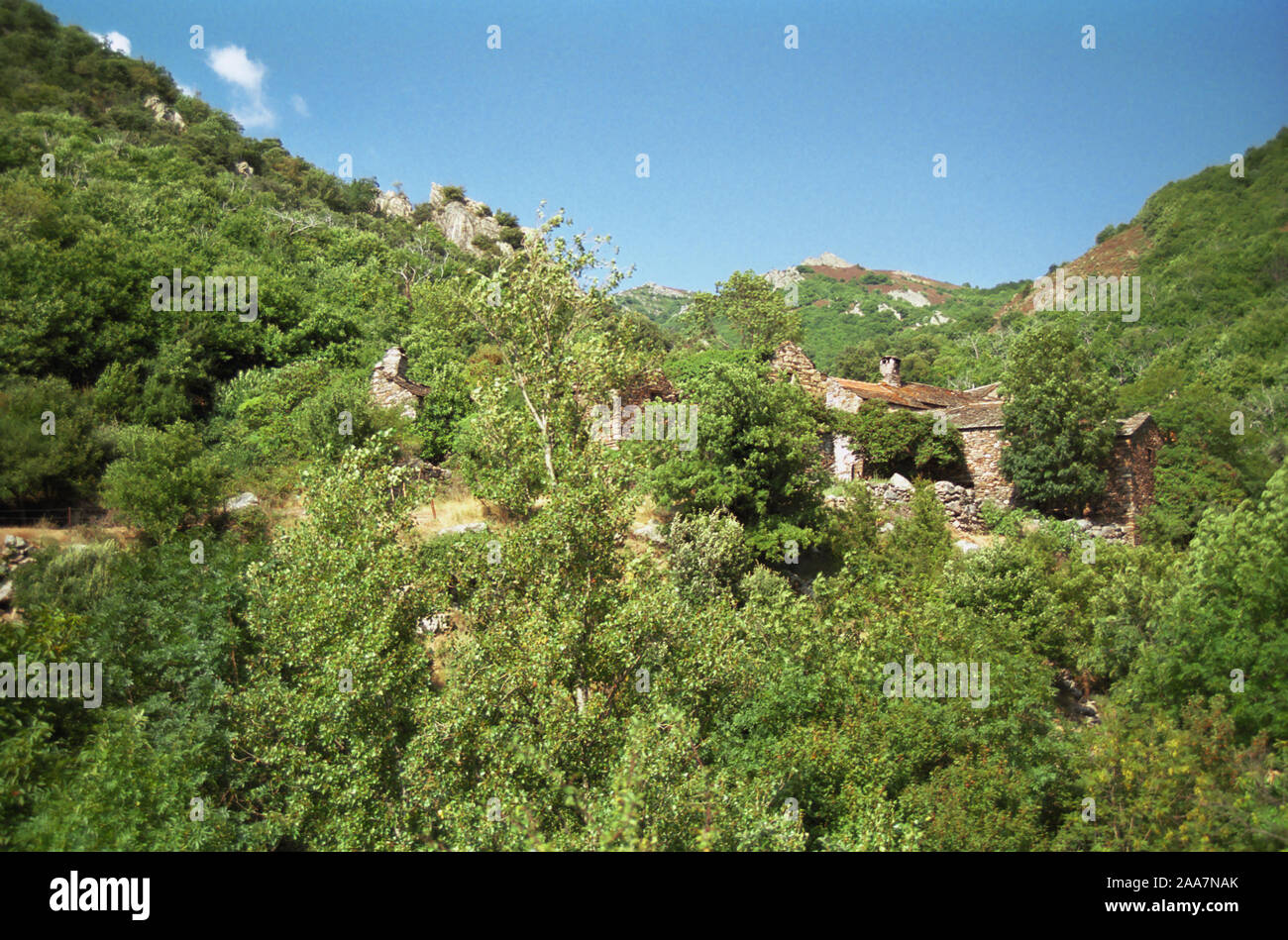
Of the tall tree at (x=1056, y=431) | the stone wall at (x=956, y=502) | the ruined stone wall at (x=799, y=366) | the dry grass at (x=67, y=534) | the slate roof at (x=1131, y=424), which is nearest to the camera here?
the dry grass at (x=67, y=534)

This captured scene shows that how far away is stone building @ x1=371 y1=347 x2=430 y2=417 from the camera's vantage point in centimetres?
3331

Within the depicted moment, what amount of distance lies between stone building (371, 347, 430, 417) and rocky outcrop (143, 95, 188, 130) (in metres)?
A: 52.9

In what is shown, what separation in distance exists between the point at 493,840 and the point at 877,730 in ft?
26.8

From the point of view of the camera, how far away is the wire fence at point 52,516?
2325cm

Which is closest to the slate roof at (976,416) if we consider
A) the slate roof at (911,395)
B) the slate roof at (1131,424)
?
the slate roof at (911,395)

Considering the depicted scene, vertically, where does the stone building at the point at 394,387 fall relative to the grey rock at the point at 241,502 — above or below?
above

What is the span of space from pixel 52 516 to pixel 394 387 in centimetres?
1365

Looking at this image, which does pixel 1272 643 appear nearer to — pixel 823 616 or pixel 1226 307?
pixel 823 616

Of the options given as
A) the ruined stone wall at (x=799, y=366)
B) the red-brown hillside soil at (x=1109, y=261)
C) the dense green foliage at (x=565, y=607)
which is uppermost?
the red-brown hillside soil at (x=1109, y=261)

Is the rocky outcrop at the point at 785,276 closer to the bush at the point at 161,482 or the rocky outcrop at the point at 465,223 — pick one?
the rocky outcrop at the point at 465,223

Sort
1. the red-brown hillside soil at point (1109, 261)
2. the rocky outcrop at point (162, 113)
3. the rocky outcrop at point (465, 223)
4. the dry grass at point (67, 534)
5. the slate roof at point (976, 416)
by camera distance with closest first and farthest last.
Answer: the dry grass at point (67, 534) → the slate roof at point (976, 416) → the rocky outcrop at point (162, 113) → the rocky outcrop at point (465, 223) → the red-brown hillside soil at point (1109, 261)

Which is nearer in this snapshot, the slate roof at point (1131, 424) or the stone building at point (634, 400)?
the slate roof at point (1131, 424)

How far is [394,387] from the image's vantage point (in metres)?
34.0
